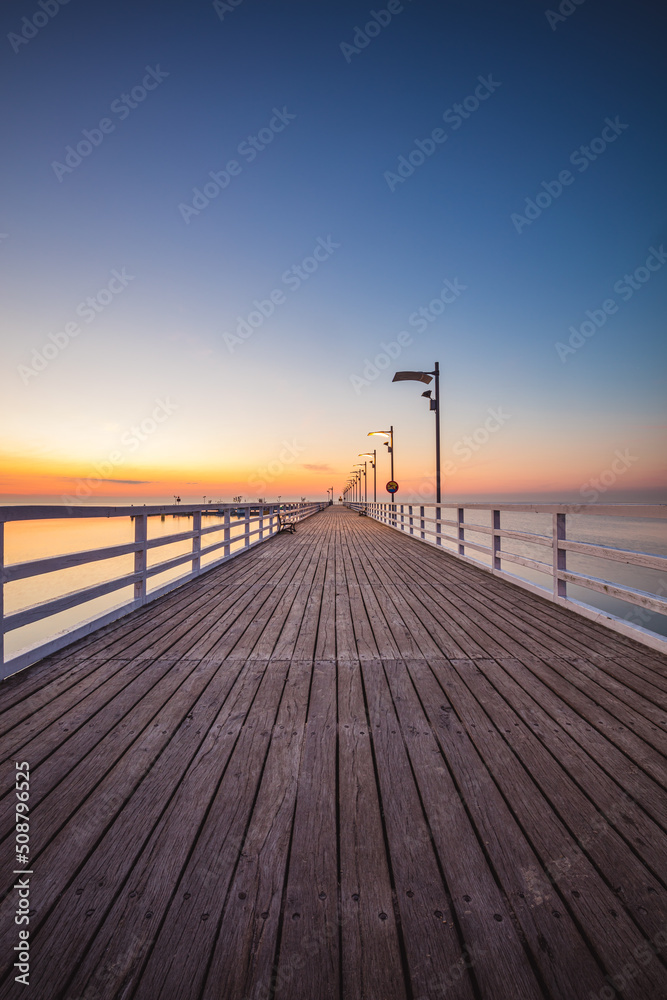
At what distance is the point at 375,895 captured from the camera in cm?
125

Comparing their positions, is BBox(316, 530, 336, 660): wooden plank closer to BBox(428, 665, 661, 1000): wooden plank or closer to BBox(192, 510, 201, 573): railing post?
BBox(428, 665, 661, 1000): wooden plank

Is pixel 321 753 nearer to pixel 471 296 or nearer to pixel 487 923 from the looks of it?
pixel 487 923

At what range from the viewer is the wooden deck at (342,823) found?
1.06 m

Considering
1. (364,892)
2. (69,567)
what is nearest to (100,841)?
(364,892)

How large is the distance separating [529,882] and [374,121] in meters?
17.3

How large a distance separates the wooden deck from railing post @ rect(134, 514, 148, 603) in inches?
53.9

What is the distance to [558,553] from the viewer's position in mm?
4520

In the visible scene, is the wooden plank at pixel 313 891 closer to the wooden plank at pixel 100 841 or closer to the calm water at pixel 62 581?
the wooden plank at pixel 100 841

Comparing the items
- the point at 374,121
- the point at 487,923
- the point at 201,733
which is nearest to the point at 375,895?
the point at 487,923
